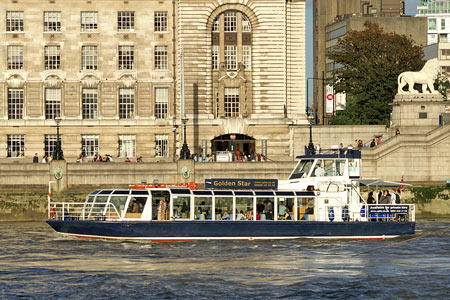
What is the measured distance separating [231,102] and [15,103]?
17.7m

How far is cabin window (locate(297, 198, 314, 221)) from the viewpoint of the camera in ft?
169

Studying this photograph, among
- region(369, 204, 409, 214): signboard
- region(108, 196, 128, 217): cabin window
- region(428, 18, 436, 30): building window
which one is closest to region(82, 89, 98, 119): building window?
region(108, 196, 128, 217): cabin window

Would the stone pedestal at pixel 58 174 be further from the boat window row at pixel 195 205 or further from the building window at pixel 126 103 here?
the boat window row at pixel 195 205

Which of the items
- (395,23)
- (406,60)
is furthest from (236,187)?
(395,23)

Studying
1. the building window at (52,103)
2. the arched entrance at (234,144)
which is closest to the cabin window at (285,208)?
the arched entrance at (234,144)

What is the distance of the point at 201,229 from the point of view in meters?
50.1

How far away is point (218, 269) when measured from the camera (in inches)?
1674

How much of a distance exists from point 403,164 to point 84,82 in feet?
89.0

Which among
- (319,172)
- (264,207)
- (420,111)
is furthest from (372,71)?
(264,207)

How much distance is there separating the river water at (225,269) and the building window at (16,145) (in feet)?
97.9

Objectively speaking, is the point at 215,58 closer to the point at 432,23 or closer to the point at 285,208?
the point at 285,208

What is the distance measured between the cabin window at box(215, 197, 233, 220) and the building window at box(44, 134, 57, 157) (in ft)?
115

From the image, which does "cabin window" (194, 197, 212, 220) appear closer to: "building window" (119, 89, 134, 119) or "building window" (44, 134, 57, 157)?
"building window" (119, 89, 134, 119)

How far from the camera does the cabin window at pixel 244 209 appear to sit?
51.0 metres
